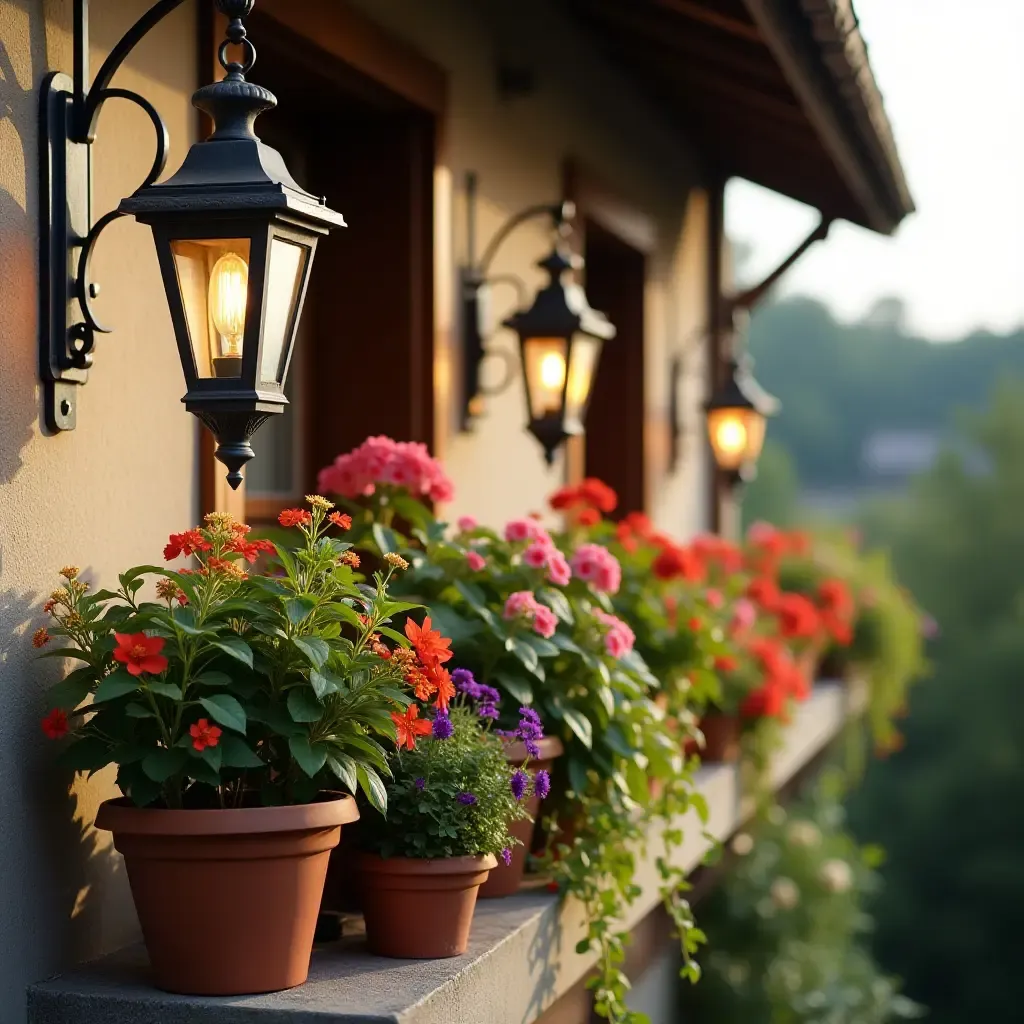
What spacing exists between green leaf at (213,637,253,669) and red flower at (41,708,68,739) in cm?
23

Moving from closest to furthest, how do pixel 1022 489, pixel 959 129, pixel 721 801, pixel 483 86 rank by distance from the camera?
pixel 483 86
pixel 721 801
pixel 1022 489
pixel 959 129

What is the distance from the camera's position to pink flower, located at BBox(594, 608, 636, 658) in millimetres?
3016

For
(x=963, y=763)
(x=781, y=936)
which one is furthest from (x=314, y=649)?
(x=963, y=763)

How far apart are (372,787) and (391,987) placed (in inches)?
11.1

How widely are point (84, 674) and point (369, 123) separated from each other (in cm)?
196

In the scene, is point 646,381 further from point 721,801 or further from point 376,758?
point 376,758

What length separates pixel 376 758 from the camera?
2236 millimetres

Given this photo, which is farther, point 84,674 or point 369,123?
point 369,123

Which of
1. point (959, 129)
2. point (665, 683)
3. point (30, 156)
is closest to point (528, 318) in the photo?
point (665, 683)

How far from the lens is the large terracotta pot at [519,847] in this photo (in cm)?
287

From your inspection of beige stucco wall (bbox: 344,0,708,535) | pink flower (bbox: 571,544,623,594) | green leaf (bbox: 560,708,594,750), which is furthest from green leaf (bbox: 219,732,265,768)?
beige stucco wall (bbox: 344,0,708,535)

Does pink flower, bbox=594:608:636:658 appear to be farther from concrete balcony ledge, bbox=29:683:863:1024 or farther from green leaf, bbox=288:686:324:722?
green leaf, bbox=288:686:324:722

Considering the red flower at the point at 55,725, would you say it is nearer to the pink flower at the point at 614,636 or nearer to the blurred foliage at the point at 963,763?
the pink flower at the point at 614,636

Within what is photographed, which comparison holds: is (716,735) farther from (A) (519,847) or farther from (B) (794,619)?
(A) (519,847)
